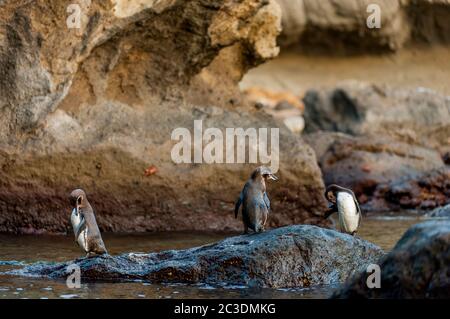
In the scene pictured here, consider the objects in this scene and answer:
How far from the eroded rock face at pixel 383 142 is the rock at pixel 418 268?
29.5 feet

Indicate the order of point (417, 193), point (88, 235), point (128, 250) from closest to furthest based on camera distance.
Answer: point (88, 235)
point (128, 250)
point (417, 193)

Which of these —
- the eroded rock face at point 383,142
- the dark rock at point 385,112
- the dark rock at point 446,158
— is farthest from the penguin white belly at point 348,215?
the dark rock at point 385,112

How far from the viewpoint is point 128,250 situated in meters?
11.2

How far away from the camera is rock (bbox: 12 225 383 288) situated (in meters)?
8.98

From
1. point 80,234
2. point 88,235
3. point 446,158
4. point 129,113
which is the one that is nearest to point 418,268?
point 88,235

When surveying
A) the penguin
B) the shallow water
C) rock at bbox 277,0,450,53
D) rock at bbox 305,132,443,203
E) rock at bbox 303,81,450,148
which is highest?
rock at bbox 277,0,450,53

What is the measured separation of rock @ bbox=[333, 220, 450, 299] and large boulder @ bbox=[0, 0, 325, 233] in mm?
5830

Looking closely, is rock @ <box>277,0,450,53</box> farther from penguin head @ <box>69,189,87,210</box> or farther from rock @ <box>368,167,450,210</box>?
penguin head @ <box>69,189,87,210</box>

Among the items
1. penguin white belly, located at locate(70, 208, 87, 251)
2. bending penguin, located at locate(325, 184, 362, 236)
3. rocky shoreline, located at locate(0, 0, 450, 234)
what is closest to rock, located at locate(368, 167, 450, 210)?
rocky shoreline, located at locate(0, 0, 450, 234)

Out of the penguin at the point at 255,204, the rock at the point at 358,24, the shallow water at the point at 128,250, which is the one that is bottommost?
the shallow water at the point at 128,250

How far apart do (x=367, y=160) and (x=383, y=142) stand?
0.88 meters

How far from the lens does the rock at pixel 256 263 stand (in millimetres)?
8977

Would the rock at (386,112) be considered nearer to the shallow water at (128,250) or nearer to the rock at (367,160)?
the rock at (367,160)

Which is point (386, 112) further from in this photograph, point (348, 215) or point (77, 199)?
point (77, 199)
